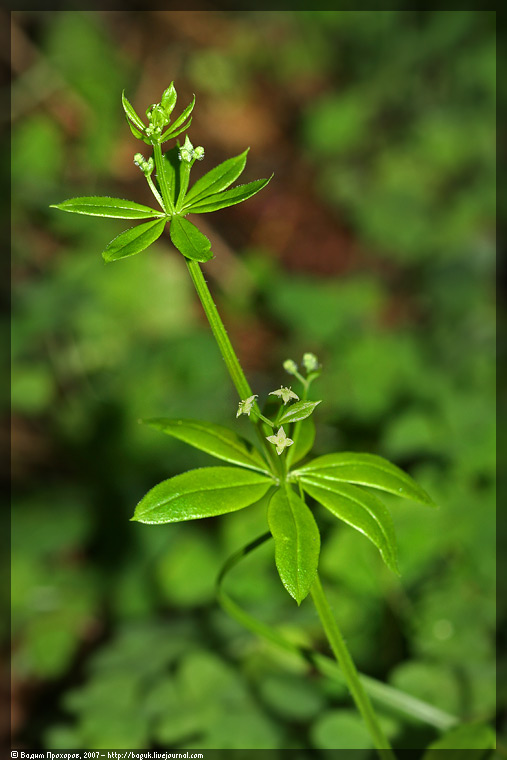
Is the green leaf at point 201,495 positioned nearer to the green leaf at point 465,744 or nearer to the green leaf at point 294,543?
the green leaf at point 294,543

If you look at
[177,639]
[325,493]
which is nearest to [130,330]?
[177,639]

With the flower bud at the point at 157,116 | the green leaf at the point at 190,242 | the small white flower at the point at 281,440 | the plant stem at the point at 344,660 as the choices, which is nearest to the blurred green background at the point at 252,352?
the plant stem at the point at 344,660

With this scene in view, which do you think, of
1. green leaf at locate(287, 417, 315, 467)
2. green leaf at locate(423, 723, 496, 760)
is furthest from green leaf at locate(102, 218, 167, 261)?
green leaf at locate(423, 723, 496, 760)

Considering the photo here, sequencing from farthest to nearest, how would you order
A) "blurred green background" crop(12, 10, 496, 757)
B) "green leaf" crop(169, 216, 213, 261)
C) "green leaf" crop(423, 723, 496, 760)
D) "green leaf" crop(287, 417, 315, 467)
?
"blurred green background" crop(12, 10, 496, 757)
"green leaf" crop(423, 723, 496, 760)
"green leaf" crop(287, 417, 315, 467)
"green leaf" crop(169, 216, 213, 261)

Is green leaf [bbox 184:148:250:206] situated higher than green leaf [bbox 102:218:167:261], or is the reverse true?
green leaf [bbox 184:148:250:206]

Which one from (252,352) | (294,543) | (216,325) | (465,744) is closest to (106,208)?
(216,325)

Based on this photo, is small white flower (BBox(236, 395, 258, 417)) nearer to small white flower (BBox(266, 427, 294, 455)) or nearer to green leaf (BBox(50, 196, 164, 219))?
small white flower (BBox(266, 427, 294, 455))

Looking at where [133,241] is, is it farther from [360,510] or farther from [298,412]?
[360,510]
